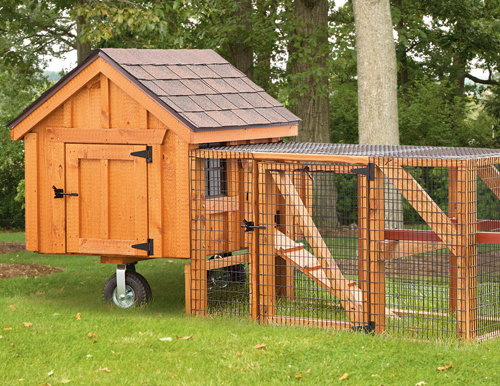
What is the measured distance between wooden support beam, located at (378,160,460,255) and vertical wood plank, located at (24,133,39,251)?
4216 mm

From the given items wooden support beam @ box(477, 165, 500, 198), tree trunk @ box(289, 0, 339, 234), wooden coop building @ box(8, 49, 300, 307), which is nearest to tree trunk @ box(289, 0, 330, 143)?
tree trunk @ box(289, 0, 339, 234)

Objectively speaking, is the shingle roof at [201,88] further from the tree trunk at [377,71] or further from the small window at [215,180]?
the tree trunk at [377,71]

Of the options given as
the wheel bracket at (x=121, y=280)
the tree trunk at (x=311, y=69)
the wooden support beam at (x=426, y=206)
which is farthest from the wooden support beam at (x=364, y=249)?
the tree trunk at (x=311, y=69)

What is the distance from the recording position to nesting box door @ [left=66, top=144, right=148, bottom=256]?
7.96 metres

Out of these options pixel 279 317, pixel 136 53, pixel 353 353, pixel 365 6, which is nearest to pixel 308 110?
pixel 365 6

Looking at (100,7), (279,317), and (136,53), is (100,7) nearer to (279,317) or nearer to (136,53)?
(136,53)

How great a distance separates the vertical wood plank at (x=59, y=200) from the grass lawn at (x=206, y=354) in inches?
34.5

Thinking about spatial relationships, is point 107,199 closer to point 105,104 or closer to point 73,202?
point 73,202

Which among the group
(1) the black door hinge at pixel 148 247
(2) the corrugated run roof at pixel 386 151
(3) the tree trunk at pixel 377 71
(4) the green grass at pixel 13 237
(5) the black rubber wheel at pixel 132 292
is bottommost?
(5) the black rubber wheel at pixel 132 292

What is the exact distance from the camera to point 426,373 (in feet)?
19.0

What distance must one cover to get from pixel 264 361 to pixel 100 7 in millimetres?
8954

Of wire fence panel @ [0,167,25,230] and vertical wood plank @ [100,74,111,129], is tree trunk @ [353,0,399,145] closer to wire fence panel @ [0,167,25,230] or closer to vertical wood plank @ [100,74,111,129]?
vertical wood plank @ [100,74,111,129]

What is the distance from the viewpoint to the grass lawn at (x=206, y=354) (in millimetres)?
5758

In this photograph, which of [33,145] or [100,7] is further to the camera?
[100,7]
